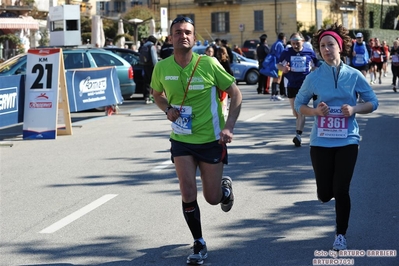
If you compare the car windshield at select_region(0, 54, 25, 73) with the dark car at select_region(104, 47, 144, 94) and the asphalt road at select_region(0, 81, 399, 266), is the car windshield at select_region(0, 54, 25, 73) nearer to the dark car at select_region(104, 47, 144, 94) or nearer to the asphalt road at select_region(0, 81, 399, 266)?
the asphalt road at select_region(0, 81, 399, 266)

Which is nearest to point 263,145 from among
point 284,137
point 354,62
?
point 284,137

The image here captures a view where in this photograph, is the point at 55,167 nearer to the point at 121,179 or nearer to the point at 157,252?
the point at 121,179

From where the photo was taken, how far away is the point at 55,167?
11.5m

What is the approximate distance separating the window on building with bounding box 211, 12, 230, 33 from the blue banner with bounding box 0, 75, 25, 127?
59.9 metres

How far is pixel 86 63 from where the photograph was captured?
798 inches

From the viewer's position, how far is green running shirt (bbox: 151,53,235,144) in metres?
6.21

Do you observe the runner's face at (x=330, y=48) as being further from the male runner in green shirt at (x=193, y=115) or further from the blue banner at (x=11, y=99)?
the blue banner at (x=11, y=99)

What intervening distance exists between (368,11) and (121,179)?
240ft

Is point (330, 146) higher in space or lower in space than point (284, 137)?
higher

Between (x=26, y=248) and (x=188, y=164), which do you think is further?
(x=26, y=248)

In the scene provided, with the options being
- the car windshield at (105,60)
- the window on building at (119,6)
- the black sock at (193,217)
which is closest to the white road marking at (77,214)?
the black sock at (193,217)

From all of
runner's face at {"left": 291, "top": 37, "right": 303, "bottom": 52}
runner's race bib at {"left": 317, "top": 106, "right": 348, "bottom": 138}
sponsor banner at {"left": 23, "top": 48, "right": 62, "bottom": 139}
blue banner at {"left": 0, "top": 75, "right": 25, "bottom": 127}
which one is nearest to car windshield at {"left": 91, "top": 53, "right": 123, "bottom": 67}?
sponsor banner at {"left": 23, "top": 48, "right": 62, "bottom": 139}

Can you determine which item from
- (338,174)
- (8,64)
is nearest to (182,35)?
(338,174)

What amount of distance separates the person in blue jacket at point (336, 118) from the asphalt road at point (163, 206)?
48 centimetres
